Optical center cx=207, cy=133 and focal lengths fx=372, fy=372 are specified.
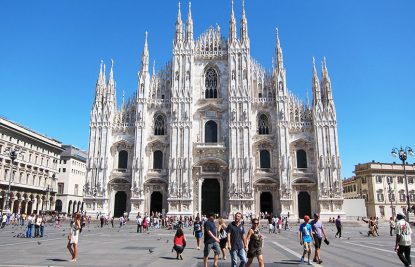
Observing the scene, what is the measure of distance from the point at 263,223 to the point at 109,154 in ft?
62.7

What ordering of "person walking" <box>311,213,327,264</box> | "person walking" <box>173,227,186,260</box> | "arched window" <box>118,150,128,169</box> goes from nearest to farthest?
"person walking" <box>311,213,327,264</box>
"person walking" <box>173,227,186,260</box>
"arched window" <box>118,150,128,169</box>

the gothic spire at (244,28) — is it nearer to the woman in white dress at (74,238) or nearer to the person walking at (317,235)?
the person walking at (317,235)

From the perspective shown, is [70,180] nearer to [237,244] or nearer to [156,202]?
[156,202]

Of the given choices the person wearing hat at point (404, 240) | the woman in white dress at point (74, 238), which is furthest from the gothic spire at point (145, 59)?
the person wearing hat at point (404, 240)

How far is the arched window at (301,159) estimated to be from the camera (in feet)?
139

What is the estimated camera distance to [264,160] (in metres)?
42.7

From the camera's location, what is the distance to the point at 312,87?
44.0m

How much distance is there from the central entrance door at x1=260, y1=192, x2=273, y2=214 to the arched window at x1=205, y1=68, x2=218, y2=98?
1311cm

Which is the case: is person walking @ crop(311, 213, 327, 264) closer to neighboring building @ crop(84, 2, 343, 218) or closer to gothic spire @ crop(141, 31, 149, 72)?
neighboring building @ crop(84, 2, 343, 218)

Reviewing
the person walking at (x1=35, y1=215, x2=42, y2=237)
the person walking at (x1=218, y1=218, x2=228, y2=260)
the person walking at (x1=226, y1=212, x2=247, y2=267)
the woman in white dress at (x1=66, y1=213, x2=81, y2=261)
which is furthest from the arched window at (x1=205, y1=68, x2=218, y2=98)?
the person walking at (x1=226, y1=212, x2=247, y2=267)

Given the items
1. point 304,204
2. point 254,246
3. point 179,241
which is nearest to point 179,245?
point 179,241

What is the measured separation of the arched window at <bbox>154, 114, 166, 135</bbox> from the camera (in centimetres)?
4438

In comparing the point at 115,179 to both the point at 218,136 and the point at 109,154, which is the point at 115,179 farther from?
the point at 218,136

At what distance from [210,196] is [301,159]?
36.8 feet
